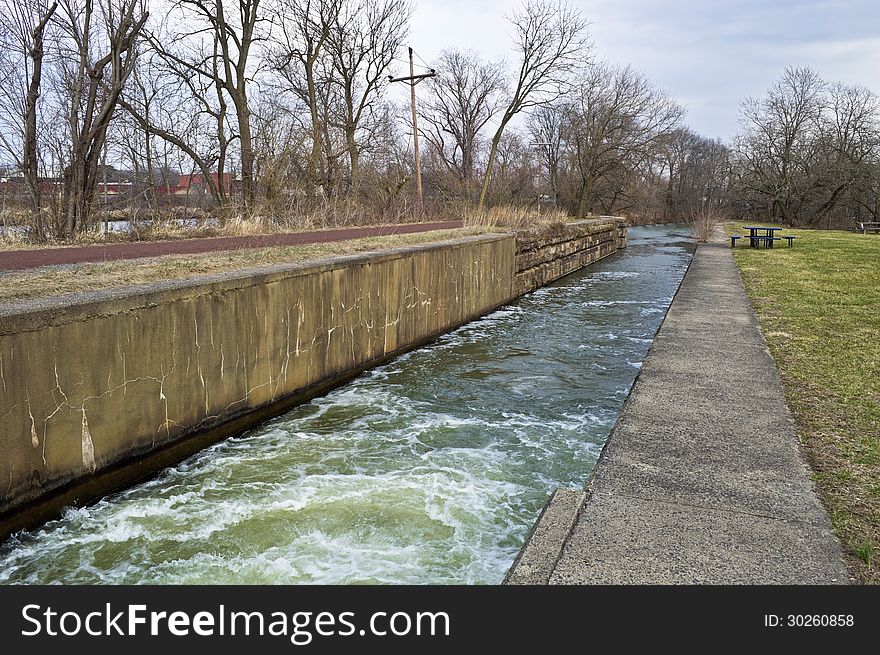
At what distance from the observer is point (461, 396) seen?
23.0ft

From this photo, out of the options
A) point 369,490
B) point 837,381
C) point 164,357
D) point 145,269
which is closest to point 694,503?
point 369,490

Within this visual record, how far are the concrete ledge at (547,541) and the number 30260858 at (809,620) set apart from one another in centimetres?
80

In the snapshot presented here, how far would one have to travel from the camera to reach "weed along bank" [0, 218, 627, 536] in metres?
3.93

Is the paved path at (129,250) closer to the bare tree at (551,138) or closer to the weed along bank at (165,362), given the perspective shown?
the weed along bank at (165,362)

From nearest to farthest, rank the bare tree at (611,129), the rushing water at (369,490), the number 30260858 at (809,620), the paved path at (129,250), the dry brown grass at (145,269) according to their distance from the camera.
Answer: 1. the number 30260858 at (809,620)
2. the rushing water at (369,490)
3. the dry brown grass at (145,269)
4. the paved path at (129,250)
5. the bare tree at (611,129)

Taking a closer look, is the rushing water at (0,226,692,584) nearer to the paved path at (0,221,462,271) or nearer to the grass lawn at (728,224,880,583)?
the grass lawn at (728,224,880,583)

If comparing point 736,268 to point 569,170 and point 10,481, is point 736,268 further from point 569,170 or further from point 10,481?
point 569,170

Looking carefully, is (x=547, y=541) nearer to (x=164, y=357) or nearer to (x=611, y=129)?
(x=164, y=357)

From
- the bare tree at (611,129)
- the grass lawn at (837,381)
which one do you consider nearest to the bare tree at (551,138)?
the bare tree at (611,129)

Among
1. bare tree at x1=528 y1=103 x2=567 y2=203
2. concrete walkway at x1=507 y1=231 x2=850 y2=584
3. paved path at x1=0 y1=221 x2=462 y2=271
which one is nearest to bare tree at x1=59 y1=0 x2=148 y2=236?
paved path at x1=0 y1=221 x2=462 y2=271

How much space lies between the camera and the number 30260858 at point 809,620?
2381 millimetres

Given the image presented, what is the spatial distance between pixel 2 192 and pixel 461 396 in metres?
7.04

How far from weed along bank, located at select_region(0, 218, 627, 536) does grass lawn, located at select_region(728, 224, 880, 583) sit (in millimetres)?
4176

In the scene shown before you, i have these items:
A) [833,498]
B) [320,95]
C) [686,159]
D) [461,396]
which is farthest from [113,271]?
[686,159]
